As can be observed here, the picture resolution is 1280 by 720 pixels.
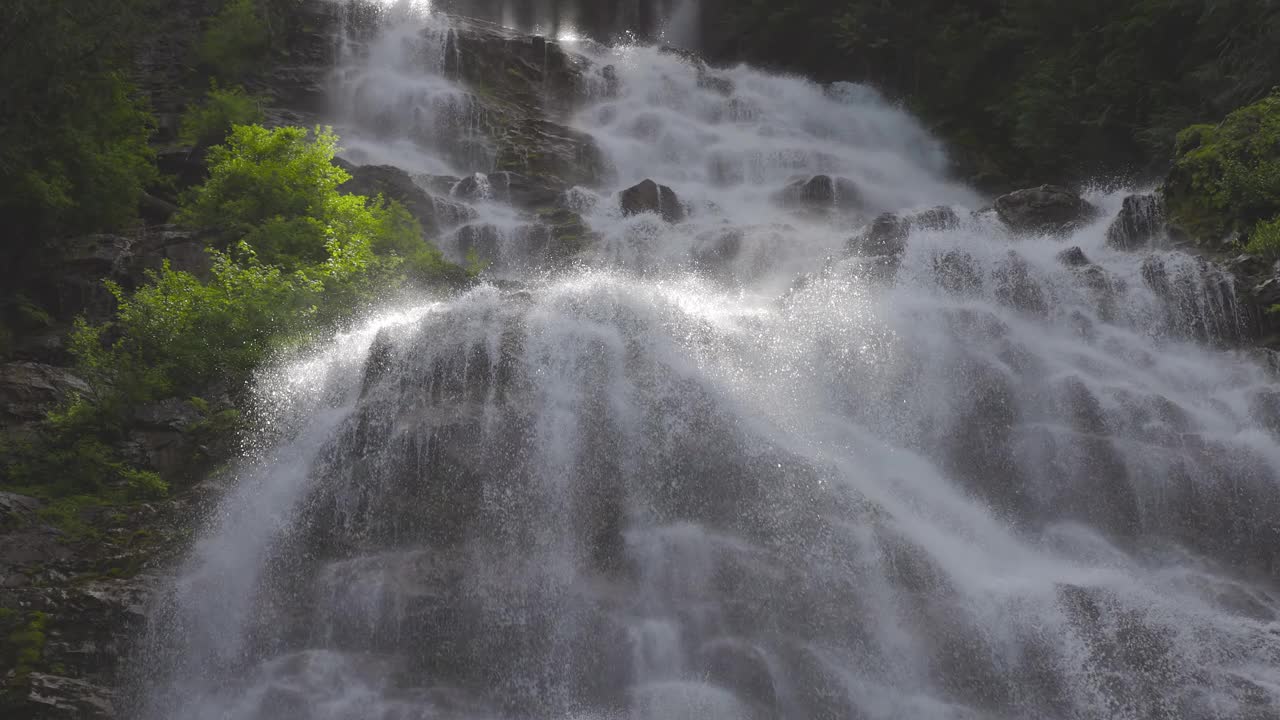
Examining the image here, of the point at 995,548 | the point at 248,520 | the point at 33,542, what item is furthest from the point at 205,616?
the point at 995,548

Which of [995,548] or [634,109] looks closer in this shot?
[995,548]

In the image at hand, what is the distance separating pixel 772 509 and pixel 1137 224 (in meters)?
10.3

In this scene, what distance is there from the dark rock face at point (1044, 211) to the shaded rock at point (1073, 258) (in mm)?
1962

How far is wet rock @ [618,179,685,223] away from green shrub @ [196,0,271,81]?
12388 mm

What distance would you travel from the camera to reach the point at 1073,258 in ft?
48.4

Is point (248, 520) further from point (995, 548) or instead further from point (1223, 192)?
point (1223, 192)

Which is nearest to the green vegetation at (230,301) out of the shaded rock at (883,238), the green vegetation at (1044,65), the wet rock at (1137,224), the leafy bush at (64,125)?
the leafy bush at (64,125)

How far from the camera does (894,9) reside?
2998cm

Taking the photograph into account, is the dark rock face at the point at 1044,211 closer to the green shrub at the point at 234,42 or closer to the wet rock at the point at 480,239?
the wet rock at the point at 480,239

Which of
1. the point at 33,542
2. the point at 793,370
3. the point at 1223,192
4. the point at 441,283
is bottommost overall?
the point at 33,542

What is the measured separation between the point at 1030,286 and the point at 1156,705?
7616mm

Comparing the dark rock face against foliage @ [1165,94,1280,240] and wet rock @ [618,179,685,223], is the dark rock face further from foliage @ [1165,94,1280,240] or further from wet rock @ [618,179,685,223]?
wet rock @ [618,179,685,223]

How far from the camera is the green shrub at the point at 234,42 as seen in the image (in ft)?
81.3

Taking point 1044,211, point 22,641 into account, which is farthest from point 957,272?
point 22,641
